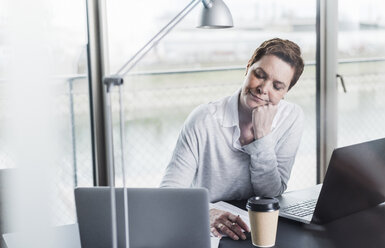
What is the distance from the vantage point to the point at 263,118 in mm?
2018

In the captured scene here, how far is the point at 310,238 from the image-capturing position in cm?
134

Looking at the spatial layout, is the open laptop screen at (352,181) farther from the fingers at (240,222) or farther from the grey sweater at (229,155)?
the grey sweater at (229,155)

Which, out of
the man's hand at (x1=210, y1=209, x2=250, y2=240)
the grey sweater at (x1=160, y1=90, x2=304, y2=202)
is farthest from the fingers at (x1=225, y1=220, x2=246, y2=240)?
the grey sweater at (x1=160, y1=90, x2=304, y2=202)

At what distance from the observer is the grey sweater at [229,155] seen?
1.87 metres

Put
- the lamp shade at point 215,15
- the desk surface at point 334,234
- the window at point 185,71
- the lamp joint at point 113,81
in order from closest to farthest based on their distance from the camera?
1. the lamp joint at point 113,81
2. the desk surface at point 334,234
3. the lamp shade at point 215,15
4. the window at point 185,71

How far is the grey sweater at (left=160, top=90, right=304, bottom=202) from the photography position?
73.7 inches

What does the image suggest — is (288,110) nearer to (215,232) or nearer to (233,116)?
(233,116)

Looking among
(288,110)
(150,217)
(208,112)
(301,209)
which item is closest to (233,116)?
(208,112)

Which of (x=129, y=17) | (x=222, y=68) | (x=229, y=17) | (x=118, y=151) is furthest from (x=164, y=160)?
(x=229, y=17)

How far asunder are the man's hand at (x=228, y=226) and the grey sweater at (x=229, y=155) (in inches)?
17.2

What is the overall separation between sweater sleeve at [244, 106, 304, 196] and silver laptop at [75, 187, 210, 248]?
Answer: 0.73 meters

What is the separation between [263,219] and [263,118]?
2.66ft

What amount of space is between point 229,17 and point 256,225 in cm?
60

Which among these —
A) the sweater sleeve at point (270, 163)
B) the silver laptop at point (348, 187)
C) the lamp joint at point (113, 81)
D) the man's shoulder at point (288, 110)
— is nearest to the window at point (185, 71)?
the man's shoulder at point (288, 110)
